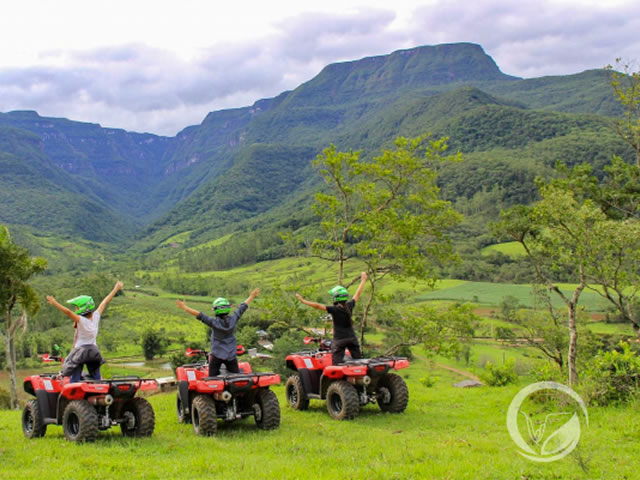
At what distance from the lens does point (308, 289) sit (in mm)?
17078

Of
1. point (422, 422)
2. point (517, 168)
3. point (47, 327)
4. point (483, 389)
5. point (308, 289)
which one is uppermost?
point (517, 168)

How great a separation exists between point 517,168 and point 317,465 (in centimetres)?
16359

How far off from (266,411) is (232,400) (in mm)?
624

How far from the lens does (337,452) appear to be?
725 centimetres

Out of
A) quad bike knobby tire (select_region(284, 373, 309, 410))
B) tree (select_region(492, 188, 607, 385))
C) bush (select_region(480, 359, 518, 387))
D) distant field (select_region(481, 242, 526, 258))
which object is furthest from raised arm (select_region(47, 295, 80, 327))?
distant field (select_region(481, 242, 526, 258))

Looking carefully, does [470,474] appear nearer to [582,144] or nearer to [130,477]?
[130,477]

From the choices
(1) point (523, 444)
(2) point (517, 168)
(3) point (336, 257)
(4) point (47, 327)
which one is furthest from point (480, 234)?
(1) point (523, 444)

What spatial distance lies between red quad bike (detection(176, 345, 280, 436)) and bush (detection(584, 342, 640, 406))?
578 cm

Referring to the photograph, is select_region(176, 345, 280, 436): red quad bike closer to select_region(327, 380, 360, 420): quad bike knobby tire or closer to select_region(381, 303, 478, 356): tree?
select_region(327, 380, 360, 420): quad bike knobby tire

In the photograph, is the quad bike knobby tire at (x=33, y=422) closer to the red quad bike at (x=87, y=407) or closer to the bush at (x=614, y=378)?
the red quad bike at (x=87, y=407)

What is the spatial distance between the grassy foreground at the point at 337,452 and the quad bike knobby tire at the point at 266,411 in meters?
0.17

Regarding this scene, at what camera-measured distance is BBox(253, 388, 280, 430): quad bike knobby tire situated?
9.12 m

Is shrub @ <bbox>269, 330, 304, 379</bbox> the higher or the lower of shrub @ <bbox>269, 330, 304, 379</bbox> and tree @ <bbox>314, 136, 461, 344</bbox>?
the lower

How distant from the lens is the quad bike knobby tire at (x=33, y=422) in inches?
350
